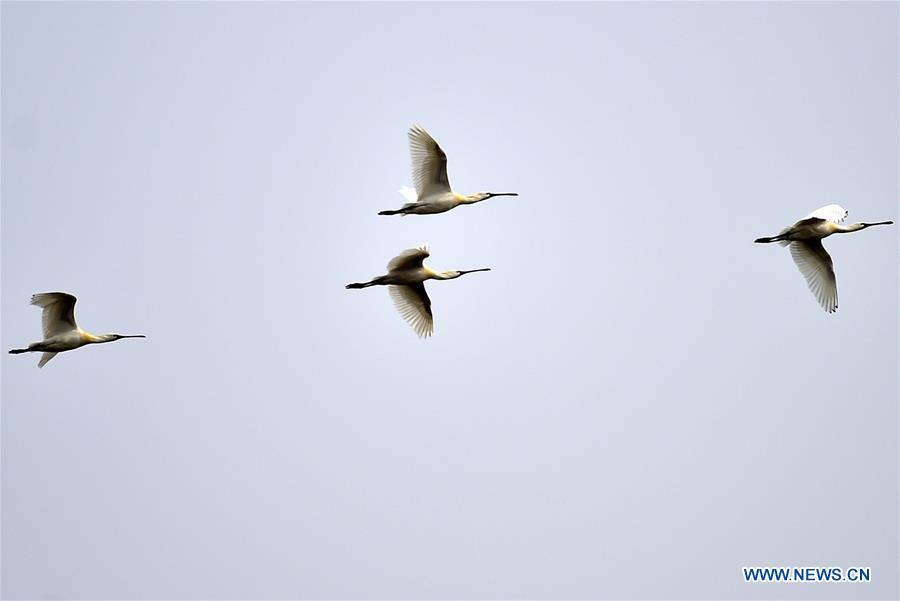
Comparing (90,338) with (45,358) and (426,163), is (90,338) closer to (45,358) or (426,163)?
(45,358)

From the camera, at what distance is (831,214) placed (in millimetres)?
36781

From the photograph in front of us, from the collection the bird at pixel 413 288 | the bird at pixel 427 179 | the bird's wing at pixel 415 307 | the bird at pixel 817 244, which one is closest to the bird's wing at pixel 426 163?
the bird at pixel 427 179

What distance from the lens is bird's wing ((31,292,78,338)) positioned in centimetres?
3603

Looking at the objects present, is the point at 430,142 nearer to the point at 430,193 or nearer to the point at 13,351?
the point at 430,193

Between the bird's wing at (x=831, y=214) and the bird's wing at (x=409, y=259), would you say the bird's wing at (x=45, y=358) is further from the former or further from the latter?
the bird's wing at (x=831, y=214)

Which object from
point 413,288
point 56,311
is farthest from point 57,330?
point 413,288

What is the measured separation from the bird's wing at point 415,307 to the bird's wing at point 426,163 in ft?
9.17

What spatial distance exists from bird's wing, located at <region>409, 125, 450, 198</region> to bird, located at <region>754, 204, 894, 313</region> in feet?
23.9

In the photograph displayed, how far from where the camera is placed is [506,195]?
125ft

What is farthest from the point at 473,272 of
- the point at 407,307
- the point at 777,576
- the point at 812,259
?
the point at 777,576

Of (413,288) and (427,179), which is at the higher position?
(427,179)

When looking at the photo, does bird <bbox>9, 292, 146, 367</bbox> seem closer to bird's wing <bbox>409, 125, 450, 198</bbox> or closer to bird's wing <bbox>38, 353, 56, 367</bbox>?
bird's wing <bbox>38, 353, 56, 367</bbox>

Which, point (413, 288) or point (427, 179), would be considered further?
point (413, 288)

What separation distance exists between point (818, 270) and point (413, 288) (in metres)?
9.46
